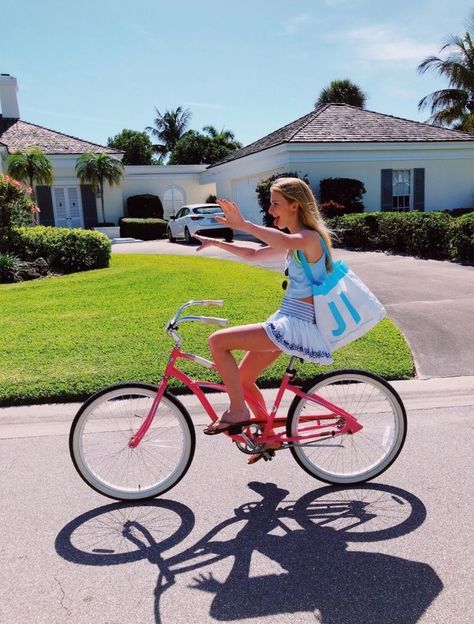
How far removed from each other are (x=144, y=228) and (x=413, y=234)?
49.4 ft

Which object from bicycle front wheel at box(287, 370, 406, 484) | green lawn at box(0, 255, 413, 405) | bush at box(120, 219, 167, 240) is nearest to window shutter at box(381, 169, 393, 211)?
bush at box(120, 219, 167, 240)

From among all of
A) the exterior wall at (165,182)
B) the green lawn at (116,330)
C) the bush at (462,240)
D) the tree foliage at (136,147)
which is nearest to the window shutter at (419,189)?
the bush at (462,240)

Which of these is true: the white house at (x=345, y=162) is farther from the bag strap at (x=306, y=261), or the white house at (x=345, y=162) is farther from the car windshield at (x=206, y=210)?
the bag strap at (x=306, y=261)

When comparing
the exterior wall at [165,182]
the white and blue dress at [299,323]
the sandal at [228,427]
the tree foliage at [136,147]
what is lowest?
the sandal at [228,427]

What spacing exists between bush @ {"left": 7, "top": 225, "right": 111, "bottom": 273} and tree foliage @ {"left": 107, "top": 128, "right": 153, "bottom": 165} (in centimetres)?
3957

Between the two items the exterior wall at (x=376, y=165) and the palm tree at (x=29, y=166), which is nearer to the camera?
the exterior wall at (x=376, y=165)

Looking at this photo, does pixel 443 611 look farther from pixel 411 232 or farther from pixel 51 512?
pixel 411 232

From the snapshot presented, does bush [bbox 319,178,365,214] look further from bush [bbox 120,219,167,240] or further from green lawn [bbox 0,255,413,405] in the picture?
green lawn [bbox 0,255,413,405]

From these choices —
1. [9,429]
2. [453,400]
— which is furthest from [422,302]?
[9,429]

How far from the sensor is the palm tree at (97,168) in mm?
26953

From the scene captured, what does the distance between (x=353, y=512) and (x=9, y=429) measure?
288 centimetres

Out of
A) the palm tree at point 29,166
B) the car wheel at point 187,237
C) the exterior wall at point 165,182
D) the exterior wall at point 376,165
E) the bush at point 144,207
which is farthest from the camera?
the exterior wall at point 165,182

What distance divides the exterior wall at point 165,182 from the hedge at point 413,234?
15.9 meters

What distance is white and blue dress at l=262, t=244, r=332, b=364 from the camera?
3.31m
